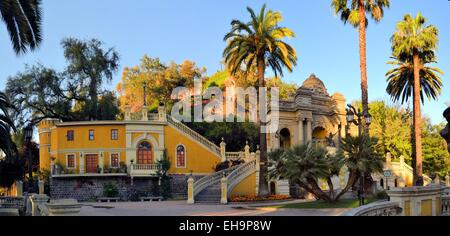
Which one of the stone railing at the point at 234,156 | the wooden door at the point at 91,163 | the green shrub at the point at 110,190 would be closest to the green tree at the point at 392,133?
the stone railing at the point at 234,156

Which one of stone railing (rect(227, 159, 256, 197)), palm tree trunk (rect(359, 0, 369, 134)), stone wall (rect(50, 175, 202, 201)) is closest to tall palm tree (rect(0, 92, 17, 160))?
stone railing (rect(227, 159, 256, 197))

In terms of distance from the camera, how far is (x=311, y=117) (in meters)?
40.9

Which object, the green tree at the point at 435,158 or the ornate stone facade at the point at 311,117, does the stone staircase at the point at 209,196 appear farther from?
the green tree at the point at 435,158

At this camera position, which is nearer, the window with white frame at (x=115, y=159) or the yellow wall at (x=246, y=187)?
the yellow wall at (x=246, y=187)

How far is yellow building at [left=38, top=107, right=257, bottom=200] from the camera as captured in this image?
39594mm

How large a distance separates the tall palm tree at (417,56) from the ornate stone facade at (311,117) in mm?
6397

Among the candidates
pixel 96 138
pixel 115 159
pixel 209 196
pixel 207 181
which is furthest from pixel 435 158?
pixel 96 138

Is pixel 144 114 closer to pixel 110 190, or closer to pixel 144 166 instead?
pixel 144 166

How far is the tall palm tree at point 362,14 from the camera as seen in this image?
32.8 m

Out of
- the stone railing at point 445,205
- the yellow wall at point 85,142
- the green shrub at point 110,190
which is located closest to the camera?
the stone railing at point 445,205

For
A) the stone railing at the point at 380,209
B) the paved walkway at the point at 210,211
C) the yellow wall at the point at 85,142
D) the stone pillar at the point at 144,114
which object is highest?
the stone pillar at the point at 144,114

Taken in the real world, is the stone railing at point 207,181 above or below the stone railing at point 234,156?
below
